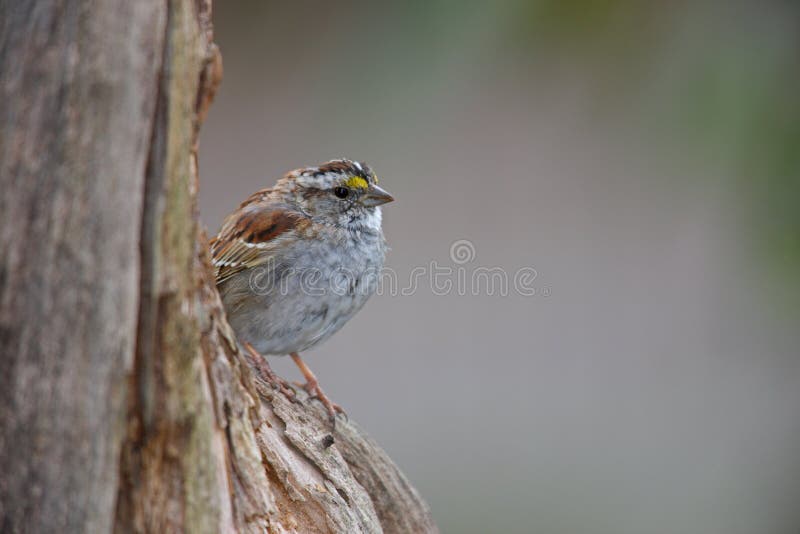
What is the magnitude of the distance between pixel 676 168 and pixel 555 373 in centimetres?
121

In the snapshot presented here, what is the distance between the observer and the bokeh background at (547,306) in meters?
3.98

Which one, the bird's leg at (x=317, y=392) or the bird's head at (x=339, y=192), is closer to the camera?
the bird's leg at (x=317, y=392)

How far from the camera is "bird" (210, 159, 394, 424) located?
269 centimetres

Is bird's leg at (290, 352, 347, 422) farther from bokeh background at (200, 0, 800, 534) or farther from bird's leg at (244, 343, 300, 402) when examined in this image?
bokeh background at (200, 0, 800, 534)

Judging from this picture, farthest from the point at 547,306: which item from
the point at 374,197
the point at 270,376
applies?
the point at 270,376

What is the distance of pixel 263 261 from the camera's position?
2.72 meters

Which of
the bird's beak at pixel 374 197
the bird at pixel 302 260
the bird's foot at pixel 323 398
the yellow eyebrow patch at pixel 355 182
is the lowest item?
the bird's foot at pixel 323 398

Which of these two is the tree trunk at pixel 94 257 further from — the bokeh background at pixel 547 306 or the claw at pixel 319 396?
the bokeh background at pixel 547 306

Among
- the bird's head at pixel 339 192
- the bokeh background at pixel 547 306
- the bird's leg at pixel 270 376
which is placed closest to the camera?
the bird's leg at pixel 270 376

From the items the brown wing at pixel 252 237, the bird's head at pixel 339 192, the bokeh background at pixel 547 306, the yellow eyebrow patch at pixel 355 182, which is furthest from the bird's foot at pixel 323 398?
the bokeh background at pixel 547 306

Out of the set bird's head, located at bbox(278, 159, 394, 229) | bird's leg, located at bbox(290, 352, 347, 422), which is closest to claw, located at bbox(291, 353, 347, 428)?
bird's leg, located at bbox(290, 352, 347, 422)

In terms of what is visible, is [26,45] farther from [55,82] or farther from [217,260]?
[217,260]

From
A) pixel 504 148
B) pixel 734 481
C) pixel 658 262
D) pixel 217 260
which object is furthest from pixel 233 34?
pixel 734 481

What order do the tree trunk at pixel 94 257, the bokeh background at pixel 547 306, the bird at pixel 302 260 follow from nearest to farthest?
1. the tree trunk at pixel 94 257
2. the bird at pixel 302 260
3. the bokeh background at pixel 547 306
